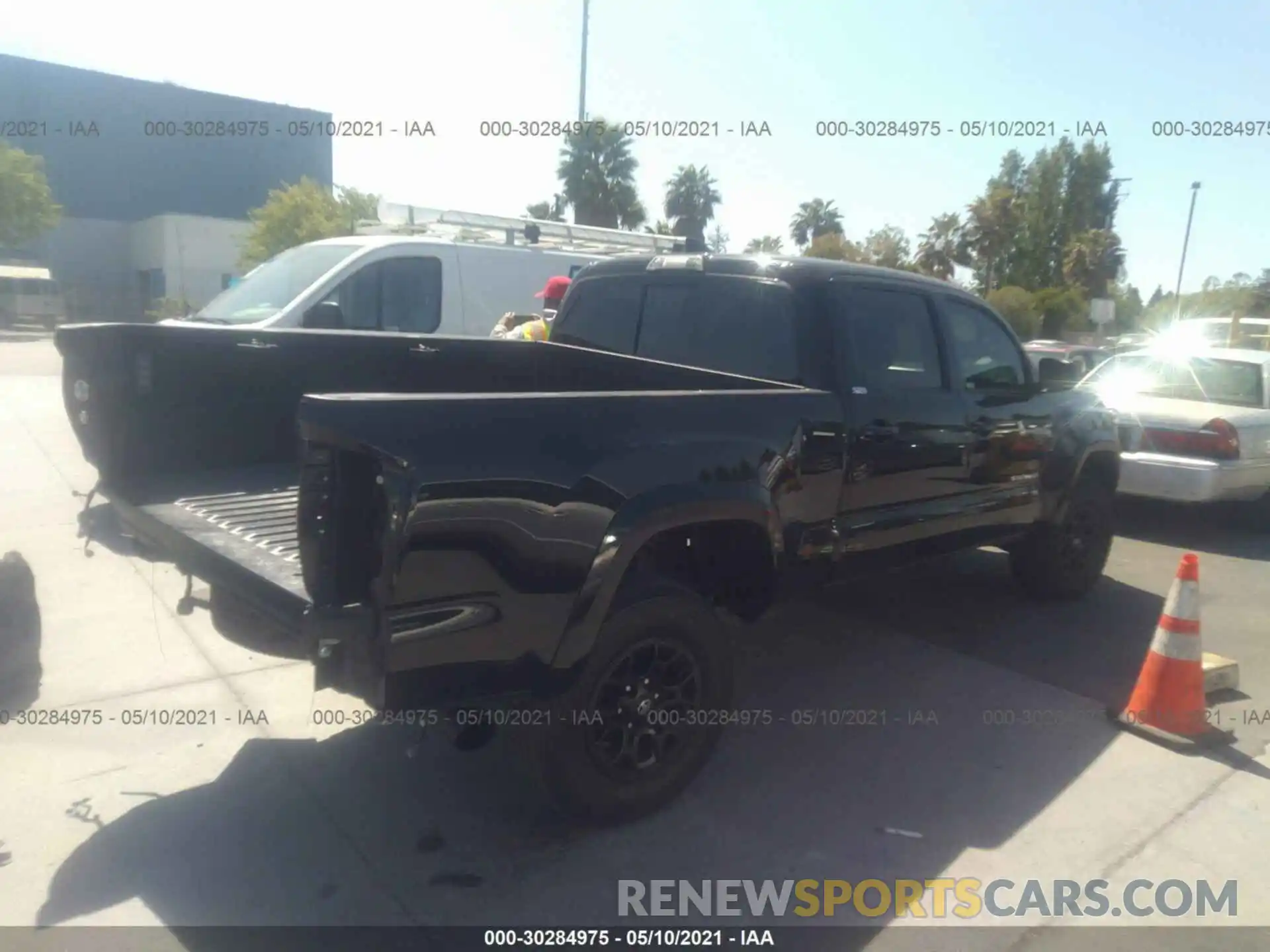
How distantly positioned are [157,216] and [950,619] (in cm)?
4660

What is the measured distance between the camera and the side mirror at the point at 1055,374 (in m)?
5.70

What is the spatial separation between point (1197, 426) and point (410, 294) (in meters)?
6.91

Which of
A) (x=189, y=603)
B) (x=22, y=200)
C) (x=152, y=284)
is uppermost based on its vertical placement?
(x=22, y=200)

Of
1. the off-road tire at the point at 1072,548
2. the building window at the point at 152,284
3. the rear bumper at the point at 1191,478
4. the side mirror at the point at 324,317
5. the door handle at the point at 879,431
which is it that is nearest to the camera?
the door handle at the point at 879,431

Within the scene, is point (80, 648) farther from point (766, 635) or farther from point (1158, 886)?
point (1158, 886)

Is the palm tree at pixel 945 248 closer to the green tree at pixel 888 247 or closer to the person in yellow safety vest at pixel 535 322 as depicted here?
the green tree at pixel 888 247

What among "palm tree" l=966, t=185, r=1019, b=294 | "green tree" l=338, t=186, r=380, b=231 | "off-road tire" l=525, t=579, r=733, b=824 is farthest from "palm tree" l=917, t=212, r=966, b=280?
"off-road tire" l=525, t=579, r=733, b=824

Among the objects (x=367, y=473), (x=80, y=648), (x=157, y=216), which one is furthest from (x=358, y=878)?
(x=157, y=216)

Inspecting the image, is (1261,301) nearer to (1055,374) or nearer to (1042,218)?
(1042,218)

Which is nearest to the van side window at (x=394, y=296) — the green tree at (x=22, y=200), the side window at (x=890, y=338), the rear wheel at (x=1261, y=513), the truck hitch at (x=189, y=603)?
the side window at (x=890, y=338)

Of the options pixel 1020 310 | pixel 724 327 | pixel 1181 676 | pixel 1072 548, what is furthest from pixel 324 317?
pixel 1020 310

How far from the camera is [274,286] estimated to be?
8.95 meters

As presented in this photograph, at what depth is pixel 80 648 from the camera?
4812 millimetres

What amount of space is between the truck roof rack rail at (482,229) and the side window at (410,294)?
0.78m
